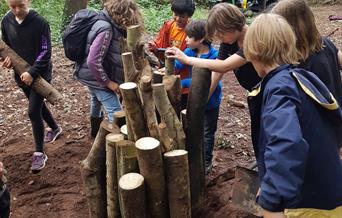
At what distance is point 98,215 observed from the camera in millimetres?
3340

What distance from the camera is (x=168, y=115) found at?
3.01m

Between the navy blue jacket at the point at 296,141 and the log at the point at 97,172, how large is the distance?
132cm

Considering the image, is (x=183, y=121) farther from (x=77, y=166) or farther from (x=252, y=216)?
(x=77, y=166)

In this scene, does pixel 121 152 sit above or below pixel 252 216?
above

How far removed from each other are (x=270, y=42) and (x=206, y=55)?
164cm

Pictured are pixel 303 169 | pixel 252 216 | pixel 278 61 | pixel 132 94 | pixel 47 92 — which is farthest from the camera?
pixel 47 92

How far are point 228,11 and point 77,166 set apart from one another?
2464 mm

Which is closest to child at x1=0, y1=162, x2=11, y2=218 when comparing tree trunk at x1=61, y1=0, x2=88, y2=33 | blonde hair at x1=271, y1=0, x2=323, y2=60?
blonde hair at x1=271, y1=0, x2=323, y2=60

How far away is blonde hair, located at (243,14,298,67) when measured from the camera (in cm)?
210

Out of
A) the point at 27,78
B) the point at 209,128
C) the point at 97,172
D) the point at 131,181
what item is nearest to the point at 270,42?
the point at 131,181

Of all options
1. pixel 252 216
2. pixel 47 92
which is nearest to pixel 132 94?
pixel 252 216

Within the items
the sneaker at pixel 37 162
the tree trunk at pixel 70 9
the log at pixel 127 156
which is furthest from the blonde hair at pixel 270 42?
the tree trunk at pixel 70 9

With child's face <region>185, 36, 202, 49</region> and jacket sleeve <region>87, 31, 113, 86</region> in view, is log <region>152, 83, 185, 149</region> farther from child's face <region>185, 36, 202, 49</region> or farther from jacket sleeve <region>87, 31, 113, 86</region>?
jacket sleeve <region>87, 31, 113, 86</region>

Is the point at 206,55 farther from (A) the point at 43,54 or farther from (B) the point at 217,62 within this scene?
(A) the point at 43,54
